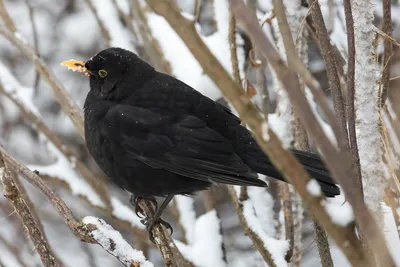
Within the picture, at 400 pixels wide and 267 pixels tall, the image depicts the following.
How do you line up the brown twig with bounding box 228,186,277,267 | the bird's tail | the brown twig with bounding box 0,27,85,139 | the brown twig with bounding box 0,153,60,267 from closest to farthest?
the brown twig with bounding box 0,153,60,267 < the bird's tail < the brown twig with bounding box 228,186,277,267 < the brown twig with bounding box 0,27,85,139

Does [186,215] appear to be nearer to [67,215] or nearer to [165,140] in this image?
[165,140]

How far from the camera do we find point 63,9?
6.38 metres

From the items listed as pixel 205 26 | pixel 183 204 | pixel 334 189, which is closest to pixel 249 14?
pixel 334 189

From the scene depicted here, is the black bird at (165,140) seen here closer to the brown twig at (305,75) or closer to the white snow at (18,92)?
the white snow at (18,92)

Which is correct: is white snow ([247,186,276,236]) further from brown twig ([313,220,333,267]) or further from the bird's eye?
brown twig ([313,220,333,267])

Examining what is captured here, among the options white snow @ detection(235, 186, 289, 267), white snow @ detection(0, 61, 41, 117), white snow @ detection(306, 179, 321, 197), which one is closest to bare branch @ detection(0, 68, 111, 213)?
white snow @ detection(0, 61, 41, 117)

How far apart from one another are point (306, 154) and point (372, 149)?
0.92 meters

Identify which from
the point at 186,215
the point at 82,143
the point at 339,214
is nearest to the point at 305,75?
the point at 339,214

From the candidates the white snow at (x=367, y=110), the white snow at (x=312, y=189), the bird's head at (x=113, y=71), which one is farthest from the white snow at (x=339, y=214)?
the bird's head at (x=113, y=71)

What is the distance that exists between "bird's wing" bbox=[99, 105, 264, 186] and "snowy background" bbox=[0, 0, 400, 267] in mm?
351

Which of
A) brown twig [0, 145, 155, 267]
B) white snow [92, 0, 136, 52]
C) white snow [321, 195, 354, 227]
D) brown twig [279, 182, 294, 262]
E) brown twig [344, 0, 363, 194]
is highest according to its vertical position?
white snow [92, 0, 136, 52]

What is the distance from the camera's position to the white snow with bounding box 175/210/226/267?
3.48 meters

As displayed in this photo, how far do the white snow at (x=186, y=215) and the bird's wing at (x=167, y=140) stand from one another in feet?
2.87

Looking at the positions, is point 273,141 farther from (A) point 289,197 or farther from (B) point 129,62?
(B) point 129,62
